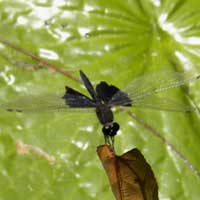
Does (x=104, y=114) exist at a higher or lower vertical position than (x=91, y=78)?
lower

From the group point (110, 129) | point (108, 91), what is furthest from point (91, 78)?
point (110, 129)

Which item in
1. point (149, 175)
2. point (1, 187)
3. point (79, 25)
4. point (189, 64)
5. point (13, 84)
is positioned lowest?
point (149, 175)

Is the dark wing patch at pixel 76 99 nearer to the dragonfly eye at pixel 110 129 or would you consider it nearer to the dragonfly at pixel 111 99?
the dragonfly at pixel 111 99

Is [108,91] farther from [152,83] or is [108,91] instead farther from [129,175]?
[129,175]

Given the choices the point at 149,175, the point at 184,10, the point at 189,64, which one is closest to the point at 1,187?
the point at 149,175

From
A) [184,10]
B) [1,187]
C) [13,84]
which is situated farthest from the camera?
[184,10]

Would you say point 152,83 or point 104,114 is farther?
point 152,83

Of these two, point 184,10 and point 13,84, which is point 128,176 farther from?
point 184,10
